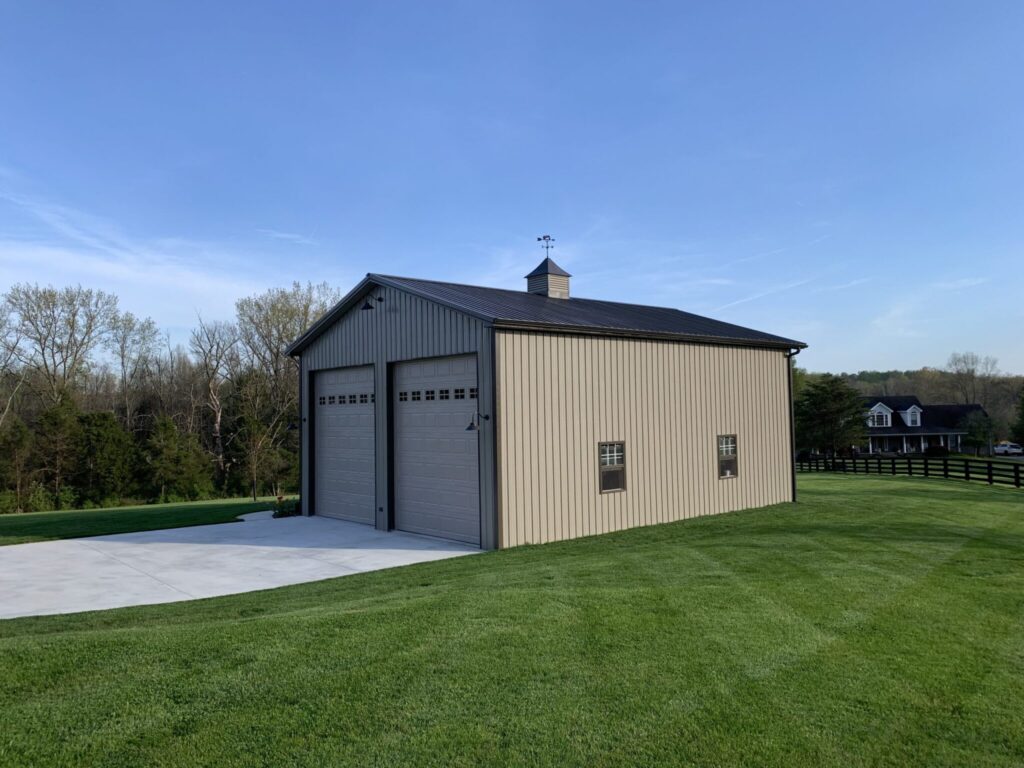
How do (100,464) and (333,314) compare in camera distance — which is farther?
(100,464)

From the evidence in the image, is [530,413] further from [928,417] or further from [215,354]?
[928,417]

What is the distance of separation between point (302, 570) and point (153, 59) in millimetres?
12648

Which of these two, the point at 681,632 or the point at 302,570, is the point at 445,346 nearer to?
the point at 302,570

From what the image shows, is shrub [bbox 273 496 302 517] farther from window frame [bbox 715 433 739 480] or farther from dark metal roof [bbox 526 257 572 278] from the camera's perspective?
window frame [bbox 715 433 739 480]

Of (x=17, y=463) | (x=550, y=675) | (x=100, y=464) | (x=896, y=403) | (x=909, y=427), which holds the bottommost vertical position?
(x=550, y=675)

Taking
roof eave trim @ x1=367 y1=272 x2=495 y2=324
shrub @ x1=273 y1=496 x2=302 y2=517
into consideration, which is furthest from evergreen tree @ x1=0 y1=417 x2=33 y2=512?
roof eave trim @ x1=367 y1=272 x2=495 y2=324

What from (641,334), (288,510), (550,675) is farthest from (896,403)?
(550,675)

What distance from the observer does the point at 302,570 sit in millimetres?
10898

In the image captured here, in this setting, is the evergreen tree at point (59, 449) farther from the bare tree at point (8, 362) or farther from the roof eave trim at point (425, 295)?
the roof eave trim at point (425, 295)

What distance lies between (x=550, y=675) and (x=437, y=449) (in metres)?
8.83

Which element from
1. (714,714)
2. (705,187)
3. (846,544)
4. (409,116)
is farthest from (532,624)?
(705,187)

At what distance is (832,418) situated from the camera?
43219 mm

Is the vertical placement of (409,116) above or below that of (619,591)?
above

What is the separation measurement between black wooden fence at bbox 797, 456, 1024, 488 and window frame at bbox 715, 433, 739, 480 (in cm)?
1259
